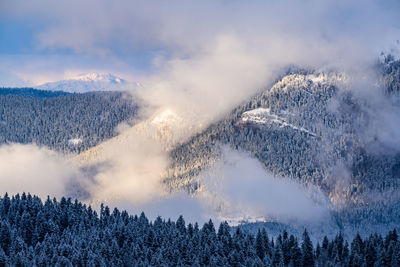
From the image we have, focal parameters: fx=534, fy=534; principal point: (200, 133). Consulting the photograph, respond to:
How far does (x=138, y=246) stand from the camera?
14075cm

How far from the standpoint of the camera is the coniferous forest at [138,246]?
Result: 423 feet

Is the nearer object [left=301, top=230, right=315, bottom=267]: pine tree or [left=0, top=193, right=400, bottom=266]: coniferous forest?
[left=0, top=193, right=400, bottom=266]: coniferous forest

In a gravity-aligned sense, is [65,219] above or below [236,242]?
above

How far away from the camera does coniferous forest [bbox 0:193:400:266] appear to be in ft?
423

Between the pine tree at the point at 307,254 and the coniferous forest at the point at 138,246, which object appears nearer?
the coniferous forest at the point at 138,246

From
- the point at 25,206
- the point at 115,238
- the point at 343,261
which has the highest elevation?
the point at 25,206

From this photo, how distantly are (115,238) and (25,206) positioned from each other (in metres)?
39.0

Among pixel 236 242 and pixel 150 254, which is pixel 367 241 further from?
pixel 150 254

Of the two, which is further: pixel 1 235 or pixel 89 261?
pixel 1 235

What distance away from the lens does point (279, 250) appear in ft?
492

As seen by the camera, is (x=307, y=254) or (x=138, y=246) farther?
(x=307, y=254)

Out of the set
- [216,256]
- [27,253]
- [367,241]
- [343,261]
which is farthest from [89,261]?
[367,241]

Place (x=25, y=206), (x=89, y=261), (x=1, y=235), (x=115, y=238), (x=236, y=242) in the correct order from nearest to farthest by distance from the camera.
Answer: (x=89, y=261)
(x=1, y=235)
(x=115, y=238)
(x=236, y=242)
(x=25, y=206)

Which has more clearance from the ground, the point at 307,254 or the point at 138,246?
the point at 138,246
